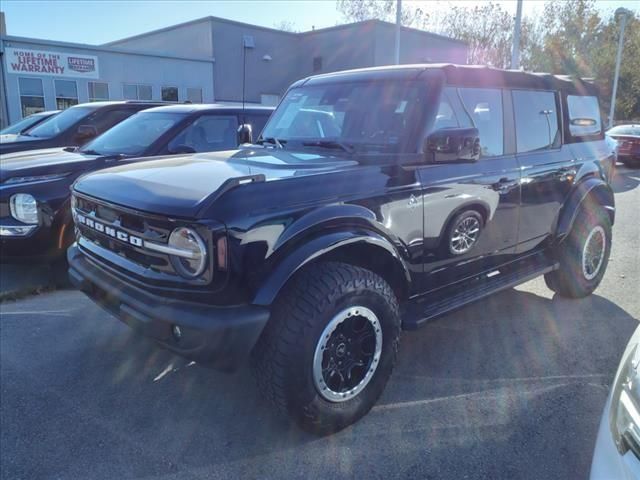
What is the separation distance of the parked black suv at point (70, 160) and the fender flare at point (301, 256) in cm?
223

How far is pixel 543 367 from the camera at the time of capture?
353 cm

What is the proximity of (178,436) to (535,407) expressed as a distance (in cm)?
209

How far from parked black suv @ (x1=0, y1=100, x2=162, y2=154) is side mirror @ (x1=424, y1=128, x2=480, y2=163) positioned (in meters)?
4.84

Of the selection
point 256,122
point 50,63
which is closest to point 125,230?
point 256,122

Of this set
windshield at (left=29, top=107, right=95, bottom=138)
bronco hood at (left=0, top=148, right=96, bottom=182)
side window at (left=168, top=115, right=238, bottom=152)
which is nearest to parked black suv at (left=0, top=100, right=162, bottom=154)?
windshield at (left=29, top=107, right=95, bottom=138)

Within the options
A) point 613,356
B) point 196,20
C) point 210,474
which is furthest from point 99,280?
point 196,20

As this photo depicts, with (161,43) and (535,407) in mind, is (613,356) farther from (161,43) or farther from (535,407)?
(161,43)

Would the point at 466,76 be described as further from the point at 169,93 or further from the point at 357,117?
the point at 169,93

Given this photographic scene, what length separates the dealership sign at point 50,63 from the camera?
20578mm

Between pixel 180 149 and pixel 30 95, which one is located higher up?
pixel 30 95

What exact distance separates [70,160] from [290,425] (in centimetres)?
369

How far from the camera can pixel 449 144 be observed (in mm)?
3070

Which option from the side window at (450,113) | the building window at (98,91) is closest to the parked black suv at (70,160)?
the side window at (450,113)

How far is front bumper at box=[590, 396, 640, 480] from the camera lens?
160cm
